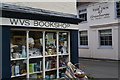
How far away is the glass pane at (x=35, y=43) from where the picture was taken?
23.0 feet

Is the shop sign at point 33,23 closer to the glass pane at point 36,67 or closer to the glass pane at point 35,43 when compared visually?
the glass pane at point 35,43

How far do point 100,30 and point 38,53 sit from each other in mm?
11860

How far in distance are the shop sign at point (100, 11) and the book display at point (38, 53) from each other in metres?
10.2

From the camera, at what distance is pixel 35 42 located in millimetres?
7242

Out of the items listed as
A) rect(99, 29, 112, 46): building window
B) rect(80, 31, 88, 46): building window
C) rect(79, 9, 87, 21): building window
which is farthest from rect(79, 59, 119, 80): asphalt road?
rect(79, 9, 87, 21): building window

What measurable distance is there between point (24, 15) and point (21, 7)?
39 cm

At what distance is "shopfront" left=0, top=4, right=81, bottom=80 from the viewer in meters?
5.90

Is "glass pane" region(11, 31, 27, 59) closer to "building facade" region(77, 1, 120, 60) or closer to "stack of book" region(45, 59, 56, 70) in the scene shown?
"stack of book" region(45, 59, 56, 70)

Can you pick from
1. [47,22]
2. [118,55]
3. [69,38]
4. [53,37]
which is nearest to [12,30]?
[47,22]

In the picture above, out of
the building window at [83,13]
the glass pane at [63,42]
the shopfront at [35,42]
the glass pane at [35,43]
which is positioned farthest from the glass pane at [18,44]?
the building window at [83,13]

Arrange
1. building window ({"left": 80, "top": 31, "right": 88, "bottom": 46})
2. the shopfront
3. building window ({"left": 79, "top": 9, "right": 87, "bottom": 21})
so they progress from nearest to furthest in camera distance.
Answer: the shopfront, building window ({"left": 80, "top": 31, "right": 88, "bottom": 46}), building window ({"left": 79, "top": 9, "right": 87, "bottom": 21})

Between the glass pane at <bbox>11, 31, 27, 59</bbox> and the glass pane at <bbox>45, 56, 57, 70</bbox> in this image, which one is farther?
the glass pane at <bbox>45, 56, 57, 70</bbox>

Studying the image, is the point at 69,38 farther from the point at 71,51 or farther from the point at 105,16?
the point at 105,16

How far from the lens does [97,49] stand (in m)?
17.9
